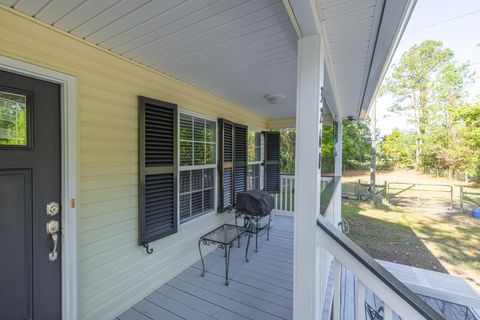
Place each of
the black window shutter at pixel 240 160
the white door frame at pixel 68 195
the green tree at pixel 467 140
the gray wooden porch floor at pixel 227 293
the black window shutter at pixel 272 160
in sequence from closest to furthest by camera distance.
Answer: the white door frame at pixel 68 195
the gray wooden porch floor at pixel 227 293
the black window shutter at pixel 240 160
the black window shutter at pixel 272 160
the green tree at pixel 467 140

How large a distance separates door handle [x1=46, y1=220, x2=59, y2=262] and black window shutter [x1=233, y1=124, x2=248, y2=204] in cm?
263

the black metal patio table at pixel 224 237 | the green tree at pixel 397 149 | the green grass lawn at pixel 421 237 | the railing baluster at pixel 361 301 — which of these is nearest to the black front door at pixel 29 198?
the black metal patio table at pixel 224 237

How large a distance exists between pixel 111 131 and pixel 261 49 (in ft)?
5.25

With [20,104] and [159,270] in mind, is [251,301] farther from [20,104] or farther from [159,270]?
[20,104]

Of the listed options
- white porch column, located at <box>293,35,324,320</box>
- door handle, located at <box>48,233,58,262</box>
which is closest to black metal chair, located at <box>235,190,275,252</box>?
white porch column, located at <box>293,35,324,320</box>

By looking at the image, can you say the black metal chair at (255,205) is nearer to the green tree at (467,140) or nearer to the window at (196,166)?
the window at (196,166)

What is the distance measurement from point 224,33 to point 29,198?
1888 millimetres

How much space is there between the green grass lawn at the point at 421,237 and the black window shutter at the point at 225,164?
320 centimetres

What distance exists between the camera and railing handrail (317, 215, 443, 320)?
902mm

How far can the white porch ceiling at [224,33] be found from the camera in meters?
1.28

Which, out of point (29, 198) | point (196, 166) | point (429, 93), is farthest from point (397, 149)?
point (29, 198)

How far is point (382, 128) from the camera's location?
1491 cm

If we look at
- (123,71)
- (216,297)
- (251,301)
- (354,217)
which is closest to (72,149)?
(123,71)

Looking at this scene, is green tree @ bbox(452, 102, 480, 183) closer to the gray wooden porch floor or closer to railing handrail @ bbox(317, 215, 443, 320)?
the gray wooden porch floor
